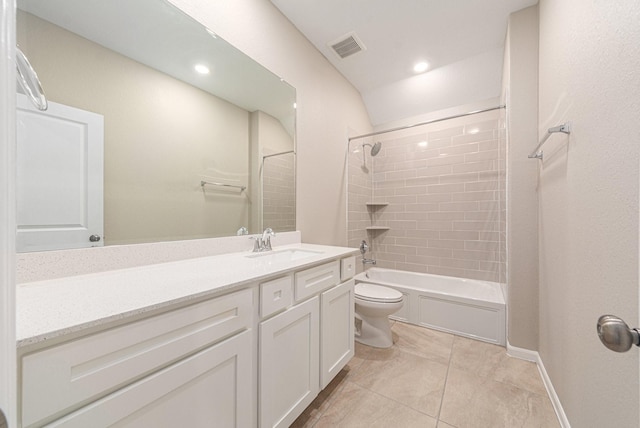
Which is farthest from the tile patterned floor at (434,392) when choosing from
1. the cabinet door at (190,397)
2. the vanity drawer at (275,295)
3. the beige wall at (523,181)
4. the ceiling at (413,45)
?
the ceiling at (413,45)

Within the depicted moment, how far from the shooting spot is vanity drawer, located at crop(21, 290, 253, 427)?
503 millimetres

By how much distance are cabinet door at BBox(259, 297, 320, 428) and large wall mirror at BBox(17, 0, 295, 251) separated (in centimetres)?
70

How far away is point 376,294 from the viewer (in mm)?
2068

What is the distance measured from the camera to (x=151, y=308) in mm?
653

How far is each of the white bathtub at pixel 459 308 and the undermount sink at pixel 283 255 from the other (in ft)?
3.93

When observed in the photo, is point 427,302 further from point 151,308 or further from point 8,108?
point 8,108

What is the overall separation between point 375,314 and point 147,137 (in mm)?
1921

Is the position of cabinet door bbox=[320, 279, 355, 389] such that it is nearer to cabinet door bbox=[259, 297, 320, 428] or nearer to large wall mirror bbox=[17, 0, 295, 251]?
cabinet door bbox=[259, 297, 320, 428]

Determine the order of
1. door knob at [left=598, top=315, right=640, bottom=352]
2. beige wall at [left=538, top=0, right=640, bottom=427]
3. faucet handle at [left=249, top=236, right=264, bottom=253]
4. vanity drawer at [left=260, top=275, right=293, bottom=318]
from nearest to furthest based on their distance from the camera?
door knob at [left=598, top=315, right=640, bottom=352] < beige wall at [left=538, top=0, right=640, bottom=427] < vanity drawer at [left=260, top=275, right=293, bottom=318] < faucet handle at [left=249, top=236, right=264, bottom=253]

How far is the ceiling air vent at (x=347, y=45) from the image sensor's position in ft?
6.96

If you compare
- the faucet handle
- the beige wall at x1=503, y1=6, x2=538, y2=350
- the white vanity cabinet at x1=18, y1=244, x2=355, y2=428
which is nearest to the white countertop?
the white vanity cabinet at x1=18, y1=244, x2=355, y2=428

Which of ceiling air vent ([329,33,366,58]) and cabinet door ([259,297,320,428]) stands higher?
ceiling air vent ([329,33,366,58])

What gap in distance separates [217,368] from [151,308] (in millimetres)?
345

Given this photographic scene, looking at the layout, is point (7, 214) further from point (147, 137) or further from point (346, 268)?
point (346, 268)
